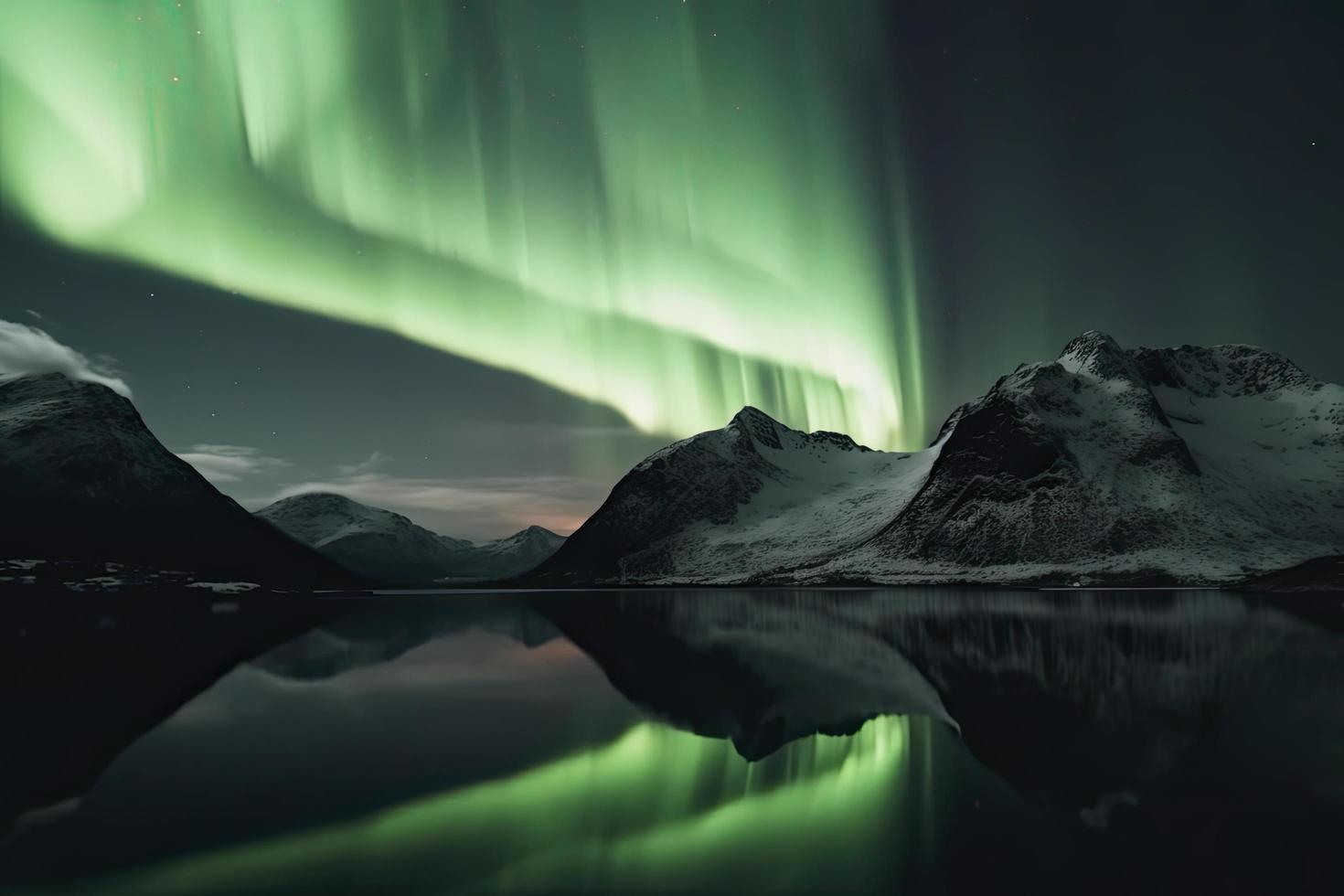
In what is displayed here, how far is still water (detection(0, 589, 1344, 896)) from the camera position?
12195mm

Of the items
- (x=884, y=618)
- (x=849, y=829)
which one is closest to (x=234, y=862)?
(x=849, y=829)

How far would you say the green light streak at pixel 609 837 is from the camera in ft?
38.7

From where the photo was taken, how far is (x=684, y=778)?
18.4m

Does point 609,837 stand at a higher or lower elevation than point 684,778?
higher

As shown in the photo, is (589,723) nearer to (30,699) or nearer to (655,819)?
(655,819)

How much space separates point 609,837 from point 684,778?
15.1ft

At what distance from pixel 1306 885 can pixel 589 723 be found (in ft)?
63.6

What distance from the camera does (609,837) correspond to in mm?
14086

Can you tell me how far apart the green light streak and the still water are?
0.07 meters

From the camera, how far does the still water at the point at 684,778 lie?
12195mm

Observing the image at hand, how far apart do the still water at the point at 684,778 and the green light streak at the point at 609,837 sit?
2.8 inches

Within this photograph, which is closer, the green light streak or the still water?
the green light streak

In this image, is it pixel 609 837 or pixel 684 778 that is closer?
pixel 609 837

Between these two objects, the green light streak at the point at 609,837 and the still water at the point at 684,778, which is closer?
the green light streak at the point at 609,837
